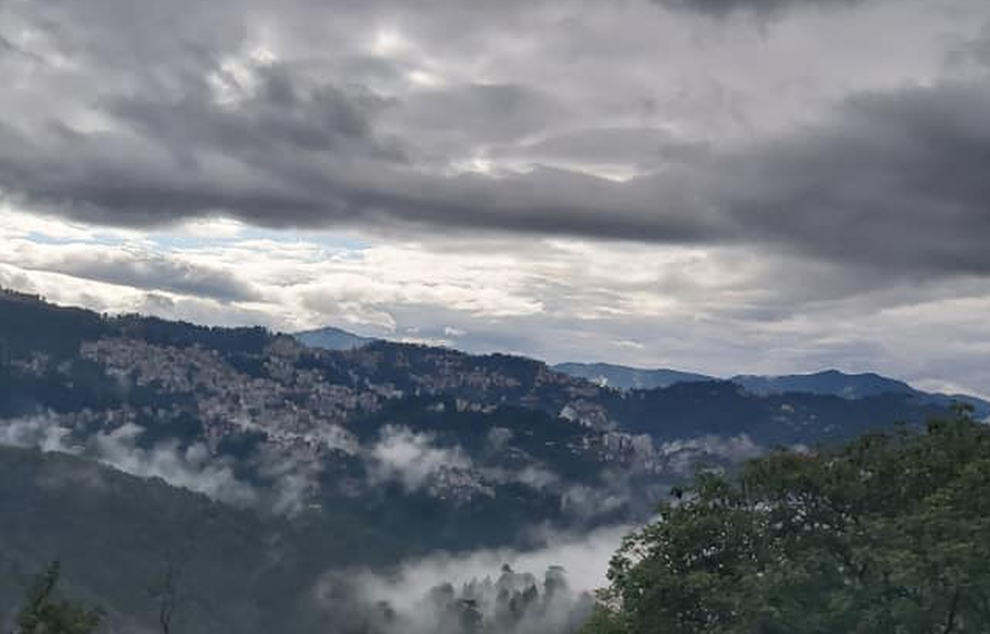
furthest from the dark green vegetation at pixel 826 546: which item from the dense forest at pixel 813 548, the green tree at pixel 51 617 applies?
the green tree at pixel 51 617

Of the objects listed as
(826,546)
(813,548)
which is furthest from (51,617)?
(826,546)

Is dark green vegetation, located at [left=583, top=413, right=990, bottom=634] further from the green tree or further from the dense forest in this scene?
the green tree

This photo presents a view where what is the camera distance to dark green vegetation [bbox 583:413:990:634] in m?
46.8

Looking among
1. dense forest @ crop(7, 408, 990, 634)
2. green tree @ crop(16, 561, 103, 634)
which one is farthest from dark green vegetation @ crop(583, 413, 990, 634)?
green tree @ crop(16, 561, 103, 634)

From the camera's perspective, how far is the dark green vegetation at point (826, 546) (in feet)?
154

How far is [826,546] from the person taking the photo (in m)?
55.7

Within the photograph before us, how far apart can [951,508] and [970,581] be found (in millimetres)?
4263

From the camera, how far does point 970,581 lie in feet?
147

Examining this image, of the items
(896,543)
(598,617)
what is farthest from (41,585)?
(896,543)

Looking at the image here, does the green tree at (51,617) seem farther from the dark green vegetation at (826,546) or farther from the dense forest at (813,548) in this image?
the dark green vegetation at (826,546)

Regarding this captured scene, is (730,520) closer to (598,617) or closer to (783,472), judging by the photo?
(783,472)

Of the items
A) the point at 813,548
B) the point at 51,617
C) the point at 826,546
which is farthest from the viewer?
the point at 51,617

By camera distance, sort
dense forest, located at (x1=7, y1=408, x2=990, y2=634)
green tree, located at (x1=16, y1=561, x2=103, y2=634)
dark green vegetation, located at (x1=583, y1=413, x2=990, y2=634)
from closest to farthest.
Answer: dark green vegetation, located at (x1=583, y1=413, x2=990, y2=634)
dense forest, located at (x1=7, y1=408, x2=990, y2=634)
green tree, located at (x1=16, y1=561, x2=103, y2=634)

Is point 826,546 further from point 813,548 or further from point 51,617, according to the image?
point 51,617
